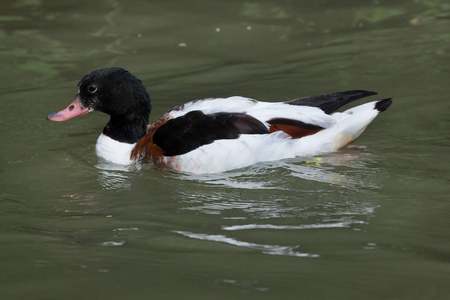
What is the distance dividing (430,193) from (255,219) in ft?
4.81

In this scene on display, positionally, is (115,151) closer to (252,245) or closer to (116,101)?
(116,101)

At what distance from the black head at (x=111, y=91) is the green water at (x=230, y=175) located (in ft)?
1.86

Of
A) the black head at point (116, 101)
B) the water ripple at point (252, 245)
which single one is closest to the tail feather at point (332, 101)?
the black head at point (116, 101)

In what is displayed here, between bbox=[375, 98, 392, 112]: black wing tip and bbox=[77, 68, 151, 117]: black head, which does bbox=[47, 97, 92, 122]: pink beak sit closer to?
bbox=[77, 68, 151, 117]: black head

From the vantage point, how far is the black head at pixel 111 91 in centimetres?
728

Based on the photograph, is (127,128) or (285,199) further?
(127,128)

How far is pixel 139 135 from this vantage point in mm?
7480

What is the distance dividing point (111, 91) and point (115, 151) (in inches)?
21.9

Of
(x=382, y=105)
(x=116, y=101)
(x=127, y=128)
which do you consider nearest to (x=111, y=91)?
(x=116, y=101)

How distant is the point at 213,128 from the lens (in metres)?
6.88

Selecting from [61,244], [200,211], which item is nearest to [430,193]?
[200,211]

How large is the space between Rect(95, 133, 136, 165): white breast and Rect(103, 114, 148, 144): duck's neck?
0.06m

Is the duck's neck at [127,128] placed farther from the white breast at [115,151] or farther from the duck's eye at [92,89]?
the duck's eye at [92,89]

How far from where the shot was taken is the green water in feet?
14.7
